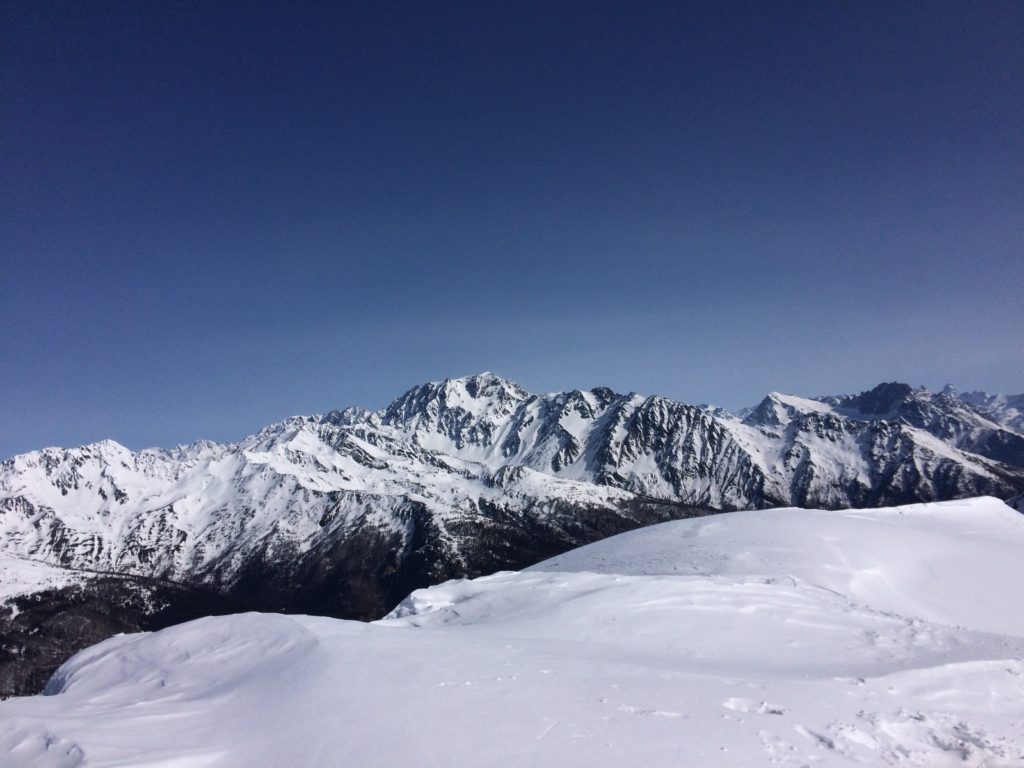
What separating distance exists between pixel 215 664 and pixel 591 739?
1406 cm

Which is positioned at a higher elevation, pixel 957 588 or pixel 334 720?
pixel 334 720

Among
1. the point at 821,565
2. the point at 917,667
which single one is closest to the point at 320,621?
the point at 917,667

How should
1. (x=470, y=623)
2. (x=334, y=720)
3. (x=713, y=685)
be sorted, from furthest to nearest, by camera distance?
(x=470, y=623)
(x=713, y=685)
(x=334, y=720)

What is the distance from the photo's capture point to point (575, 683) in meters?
15.5

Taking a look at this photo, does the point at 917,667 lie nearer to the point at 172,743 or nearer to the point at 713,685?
the point at 713,685

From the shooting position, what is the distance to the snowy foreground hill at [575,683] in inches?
468

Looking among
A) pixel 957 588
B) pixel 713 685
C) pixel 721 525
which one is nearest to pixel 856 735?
pixel 713 685

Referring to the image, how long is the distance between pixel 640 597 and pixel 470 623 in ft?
26.2

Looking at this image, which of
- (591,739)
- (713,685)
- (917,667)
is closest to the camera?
(591,739)

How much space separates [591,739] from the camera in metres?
12.1

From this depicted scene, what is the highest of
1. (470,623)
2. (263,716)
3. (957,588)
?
(263,716)

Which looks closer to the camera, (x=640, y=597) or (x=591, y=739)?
(x=591, y=739)

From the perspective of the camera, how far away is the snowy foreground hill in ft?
39.0

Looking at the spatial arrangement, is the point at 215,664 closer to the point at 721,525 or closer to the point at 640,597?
the point at 640,597
